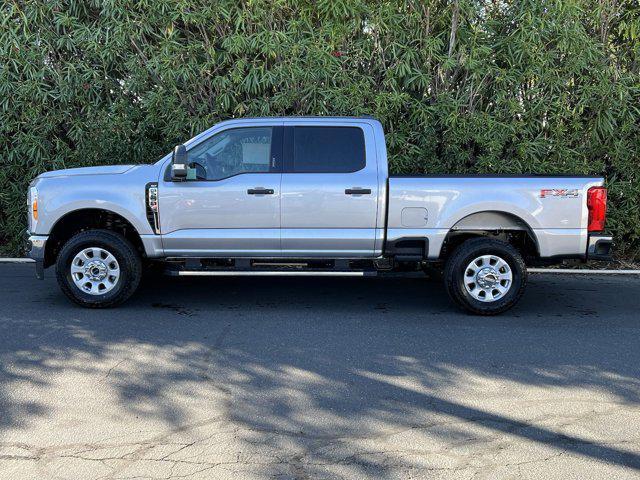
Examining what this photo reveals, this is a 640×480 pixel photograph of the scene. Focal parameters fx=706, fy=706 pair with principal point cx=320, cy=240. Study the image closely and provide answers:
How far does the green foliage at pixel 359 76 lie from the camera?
998 cm

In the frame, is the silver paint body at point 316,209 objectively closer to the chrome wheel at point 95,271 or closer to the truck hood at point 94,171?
the truck hood at point 94,171

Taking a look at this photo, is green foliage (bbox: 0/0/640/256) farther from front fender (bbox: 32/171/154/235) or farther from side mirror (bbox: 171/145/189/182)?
side mirror (bbox: 171/145/189/182)

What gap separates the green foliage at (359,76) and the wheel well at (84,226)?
9.86 feet

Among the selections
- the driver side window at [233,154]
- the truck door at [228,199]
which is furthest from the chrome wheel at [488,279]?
the driver side window at [233,154]

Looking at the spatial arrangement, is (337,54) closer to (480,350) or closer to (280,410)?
(480,350)

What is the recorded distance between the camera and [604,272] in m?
9.77

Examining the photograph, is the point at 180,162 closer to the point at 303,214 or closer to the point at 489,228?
the point at 303,214

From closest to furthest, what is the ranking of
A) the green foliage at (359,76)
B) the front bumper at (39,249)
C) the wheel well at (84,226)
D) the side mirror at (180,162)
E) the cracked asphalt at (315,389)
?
the cracked asphalt at (315,389)
the side mirror at (180,162)
the front bumper at (39,249)
the wheel well at (84,226)
the green foliage at (359,76)

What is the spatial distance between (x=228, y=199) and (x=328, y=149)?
1144mm

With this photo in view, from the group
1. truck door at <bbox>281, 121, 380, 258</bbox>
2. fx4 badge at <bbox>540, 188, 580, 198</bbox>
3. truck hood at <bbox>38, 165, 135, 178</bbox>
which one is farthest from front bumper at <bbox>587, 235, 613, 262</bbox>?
truck hood at <bbox>38, 165, 135, 178</bbox>

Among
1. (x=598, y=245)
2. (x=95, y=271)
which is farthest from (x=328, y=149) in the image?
(x=598, y=245)

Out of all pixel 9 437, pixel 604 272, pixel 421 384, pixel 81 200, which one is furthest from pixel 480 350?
pixel 604 272

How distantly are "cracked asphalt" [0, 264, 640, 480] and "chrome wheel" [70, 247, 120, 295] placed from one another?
27 centimetres

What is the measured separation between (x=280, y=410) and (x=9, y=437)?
160cm
